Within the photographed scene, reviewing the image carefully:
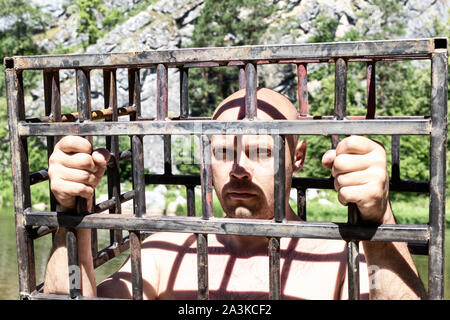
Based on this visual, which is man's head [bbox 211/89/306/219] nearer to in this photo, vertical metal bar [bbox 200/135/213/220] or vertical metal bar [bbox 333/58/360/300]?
vertical metal bar [bbox 200/135/213/220]

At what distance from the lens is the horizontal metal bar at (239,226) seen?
1.47 m

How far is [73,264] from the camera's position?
176 cm

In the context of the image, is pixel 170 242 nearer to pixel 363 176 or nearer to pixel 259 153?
pixel 259 153

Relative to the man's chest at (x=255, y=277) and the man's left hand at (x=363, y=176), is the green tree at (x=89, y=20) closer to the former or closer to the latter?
the man's chest at (x=255, y=277)

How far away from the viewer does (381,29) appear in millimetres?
21172

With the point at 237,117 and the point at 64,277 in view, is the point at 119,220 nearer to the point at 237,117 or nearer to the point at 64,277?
the point at 64,277

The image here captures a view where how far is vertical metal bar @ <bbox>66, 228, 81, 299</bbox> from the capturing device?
1739 millimetres

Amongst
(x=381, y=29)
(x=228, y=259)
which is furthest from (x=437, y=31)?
(x=228, y=259)

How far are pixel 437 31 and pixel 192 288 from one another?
58.3ft

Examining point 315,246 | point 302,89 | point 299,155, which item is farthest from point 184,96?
point 315,246

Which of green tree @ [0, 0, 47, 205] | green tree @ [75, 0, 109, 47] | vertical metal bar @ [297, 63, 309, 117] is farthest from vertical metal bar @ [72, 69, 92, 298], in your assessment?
green tree @ [75, 0, 109, 47]

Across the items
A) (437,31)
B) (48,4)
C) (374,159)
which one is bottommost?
(374,159)

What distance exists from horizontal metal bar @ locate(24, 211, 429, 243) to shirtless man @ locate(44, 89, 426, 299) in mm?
47

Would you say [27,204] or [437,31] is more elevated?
[437,31]
